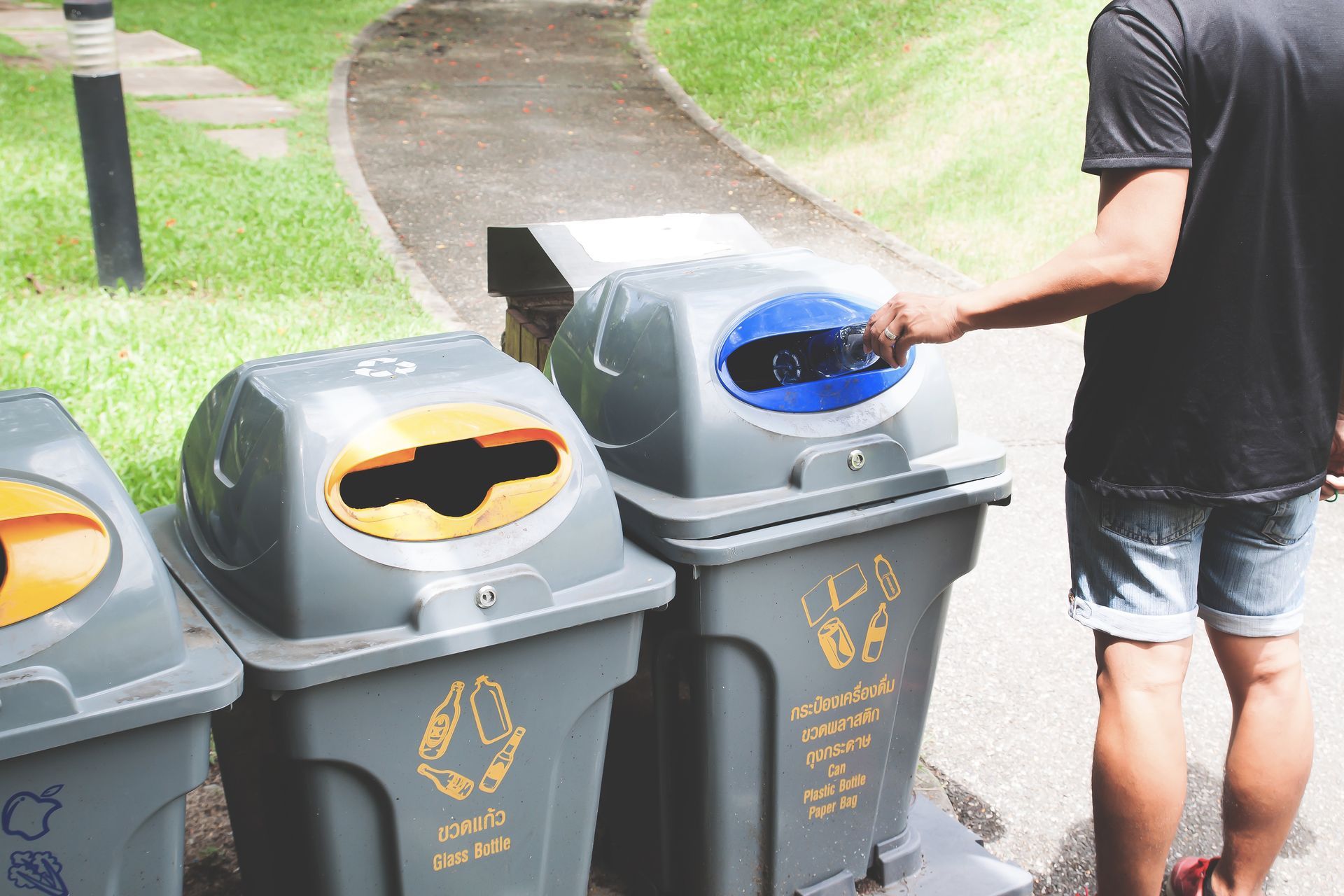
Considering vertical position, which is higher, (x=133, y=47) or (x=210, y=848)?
(x=133, y=47)

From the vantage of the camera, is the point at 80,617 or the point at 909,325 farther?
the point at 909,325

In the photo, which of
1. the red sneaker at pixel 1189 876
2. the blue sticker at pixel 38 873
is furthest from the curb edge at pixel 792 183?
the blue sticker at pixel 38 873

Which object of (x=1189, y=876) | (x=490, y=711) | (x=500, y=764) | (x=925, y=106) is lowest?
(x=1189, y=876)

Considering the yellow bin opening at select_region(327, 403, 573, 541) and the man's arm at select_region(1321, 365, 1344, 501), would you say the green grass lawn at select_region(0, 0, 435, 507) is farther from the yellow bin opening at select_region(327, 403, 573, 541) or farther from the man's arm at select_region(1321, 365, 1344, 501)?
the man's arm at select_region(1321, 365, 1344, 501)

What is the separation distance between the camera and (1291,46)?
1.91m

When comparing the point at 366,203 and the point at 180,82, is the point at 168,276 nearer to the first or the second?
the point at 366,203

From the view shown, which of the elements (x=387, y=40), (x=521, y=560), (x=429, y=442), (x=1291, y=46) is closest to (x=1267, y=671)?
(x=1291, y=46)

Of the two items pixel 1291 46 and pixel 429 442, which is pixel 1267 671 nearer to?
pixel 1291 46

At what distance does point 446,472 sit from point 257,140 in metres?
7.10

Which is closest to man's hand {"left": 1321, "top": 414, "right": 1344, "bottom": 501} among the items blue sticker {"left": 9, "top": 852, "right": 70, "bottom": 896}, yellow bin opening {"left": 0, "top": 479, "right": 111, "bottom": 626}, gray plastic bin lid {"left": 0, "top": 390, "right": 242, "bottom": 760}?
gray plastic bin lid {"left": 0, "top": 390, "right": 242, "bottom": 760}

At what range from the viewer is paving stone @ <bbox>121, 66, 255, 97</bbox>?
388 inches

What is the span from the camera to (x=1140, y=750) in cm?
222

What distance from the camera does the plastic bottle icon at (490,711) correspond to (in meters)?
2.01

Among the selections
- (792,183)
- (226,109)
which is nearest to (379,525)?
(792,183)
